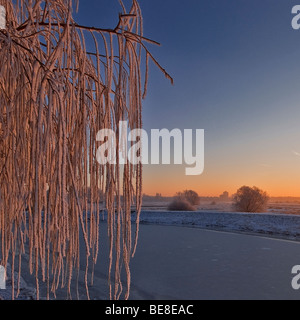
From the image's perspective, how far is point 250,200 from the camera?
14.7 m

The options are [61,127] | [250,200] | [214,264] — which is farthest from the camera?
[250,200]

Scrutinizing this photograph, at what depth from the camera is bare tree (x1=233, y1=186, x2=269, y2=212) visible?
1463 centimetres

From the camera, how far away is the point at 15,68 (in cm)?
86

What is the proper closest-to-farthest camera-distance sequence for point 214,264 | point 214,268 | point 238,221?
point 214,268 → point 214,264 → point 238,221

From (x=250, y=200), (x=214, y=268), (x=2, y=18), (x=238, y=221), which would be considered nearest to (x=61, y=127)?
(x=2, y=18)

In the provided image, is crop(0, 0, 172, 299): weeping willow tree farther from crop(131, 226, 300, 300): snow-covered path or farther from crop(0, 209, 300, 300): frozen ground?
crop(131, 226, 300, 300): snow-covered path

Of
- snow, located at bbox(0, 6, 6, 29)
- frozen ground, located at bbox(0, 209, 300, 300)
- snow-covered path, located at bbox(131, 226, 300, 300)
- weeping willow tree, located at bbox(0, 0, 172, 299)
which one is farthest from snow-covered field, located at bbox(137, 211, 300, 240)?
snow, located at bbox(0, 6, 6, 29)

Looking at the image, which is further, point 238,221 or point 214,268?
point 238,221

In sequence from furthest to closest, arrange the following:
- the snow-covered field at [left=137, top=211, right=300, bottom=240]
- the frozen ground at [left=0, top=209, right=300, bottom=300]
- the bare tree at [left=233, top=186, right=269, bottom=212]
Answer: the bare tree at [left=233, top=186, right=269, bottom=212] → the snow-covered field at [left=137, top=211, right=300, bottom=240] → the frozen ground at [left=0, top=209, right=300, bottom=300]

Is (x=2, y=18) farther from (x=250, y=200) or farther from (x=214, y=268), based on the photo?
(x=250, y=200)

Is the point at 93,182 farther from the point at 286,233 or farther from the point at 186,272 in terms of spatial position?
the point at 286,233

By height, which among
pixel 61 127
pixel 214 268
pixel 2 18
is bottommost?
pixel 214 268

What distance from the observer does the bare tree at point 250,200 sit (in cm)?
1463

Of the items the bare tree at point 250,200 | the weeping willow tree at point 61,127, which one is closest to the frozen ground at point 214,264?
the weeping willow tree at point 61,127
